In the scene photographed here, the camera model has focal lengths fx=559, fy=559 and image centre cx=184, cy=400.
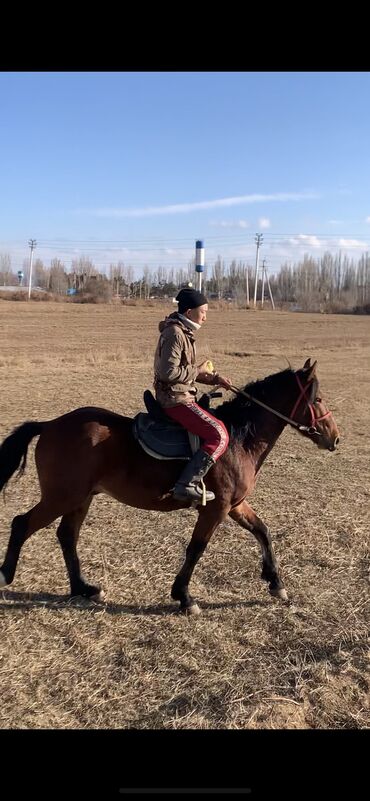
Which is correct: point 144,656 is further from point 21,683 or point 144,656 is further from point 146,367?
point 146,367

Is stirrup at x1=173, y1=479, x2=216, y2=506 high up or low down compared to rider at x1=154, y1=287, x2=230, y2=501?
down

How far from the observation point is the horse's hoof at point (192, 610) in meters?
4.30

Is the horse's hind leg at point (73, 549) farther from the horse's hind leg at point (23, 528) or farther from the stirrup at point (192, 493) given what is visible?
the stirrup at point (192, 493)

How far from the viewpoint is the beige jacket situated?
4.05m

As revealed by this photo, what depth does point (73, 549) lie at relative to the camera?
15.0ft

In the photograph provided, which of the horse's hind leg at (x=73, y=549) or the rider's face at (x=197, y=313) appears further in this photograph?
the horse's hind leg at (x=73, y=549)

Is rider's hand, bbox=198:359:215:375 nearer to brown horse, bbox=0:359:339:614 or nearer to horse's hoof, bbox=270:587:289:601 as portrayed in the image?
brown horse, bbox=0:359:339:614

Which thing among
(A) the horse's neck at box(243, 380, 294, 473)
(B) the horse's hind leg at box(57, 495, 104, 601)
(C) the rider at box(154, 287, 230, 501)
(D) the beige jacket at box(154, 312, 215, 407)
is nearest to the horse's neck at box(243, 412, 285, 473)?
(A) the horse's neck at box(243, 380, 294, 473)

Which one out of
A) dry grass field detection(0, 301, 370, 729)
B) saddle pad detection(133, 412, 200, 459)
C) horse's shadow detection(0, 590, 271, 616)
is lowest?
horse's shadow detection(0, 590, 271, 616)

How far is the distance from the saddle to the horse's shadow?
122cm

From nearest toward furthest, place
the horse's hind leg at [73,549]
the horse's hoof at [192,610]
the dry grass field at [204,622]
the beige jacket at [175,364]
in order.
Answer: the dry grass field at [204,622]
the beige jacket at [175,364]
the horse's hoof at [192,610]
the horse's hind leg at [73,549]

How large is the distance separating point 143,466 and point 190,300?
1305mm

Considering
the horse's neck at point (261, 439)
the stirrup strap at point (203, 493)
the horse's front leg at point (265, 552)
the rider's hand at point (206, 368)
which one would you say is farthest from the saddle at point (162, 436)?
the horse's front leg at point (265, 552)
